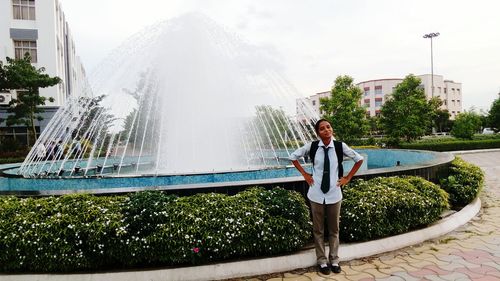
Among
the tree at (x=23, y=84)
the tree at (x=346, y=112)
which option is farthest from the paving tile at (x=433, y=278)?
the tree at (x=346, y=112)

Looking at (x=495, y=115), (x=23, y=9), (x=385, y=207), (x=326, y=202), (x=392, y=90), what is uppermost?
(x=23, y=9)

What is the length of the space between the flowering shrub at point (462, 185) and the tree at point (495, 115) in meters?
41.7

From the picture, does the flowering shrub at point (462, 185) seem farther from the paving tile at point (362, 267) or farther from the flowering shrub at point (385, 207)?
the paving tile at point (362, 267)

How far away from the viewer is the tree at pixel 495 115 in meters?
42.2

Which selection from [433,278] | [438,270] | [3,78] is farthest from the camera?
[3,78]

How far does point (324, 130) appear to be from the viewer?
4.47 m

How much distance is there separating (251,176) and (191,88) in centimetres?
422

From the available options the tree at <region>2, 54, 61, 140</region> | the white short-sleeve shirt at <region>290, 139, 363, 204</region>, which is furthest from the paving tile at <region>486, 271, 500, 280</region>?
the tree at <region>2, 54, 61, 140</region>

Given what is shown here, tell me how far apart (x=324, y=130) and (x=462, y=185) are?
4635mm

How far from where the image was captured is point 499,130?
143 ft

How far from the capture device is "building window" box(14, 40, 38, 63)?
2837 centimetres

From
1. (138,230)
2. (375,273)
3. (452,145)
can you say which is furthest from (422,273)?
(452,145)

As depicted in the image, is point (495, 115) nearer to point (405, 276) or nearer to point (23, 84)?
point (405, 276)

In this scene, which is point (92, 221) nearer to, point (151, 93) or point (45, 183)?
point (45, 183)
